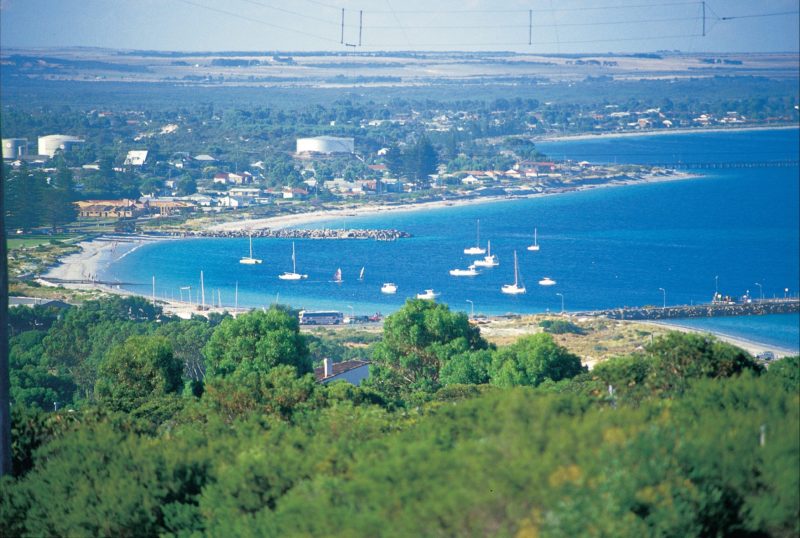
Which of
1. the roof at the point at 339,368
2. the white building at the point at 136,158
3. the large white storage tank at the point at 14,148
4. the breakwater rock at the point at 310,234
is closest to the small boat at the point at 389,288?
the breakwater rock at the point at 310,234

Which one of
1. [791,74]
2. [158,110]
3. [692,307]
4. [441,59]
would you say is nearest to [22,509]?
[692,307]

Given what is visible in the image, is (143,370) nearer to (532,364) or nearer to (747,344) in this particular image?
(532,364)

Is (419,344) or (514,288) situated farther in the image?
(514,288)

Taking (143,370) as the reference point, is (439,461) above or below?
above

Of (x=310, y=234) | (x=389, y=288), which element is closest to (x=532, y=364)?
(x=389, y=288)

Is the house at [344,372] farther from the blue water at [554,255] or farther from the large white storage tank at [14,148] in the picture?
the large white storage tank at [14,148]

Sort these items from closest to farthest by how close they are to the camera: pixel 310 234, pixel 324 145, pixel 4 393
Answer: pixel 4 393
pixel 310 234
pixel 324 145
